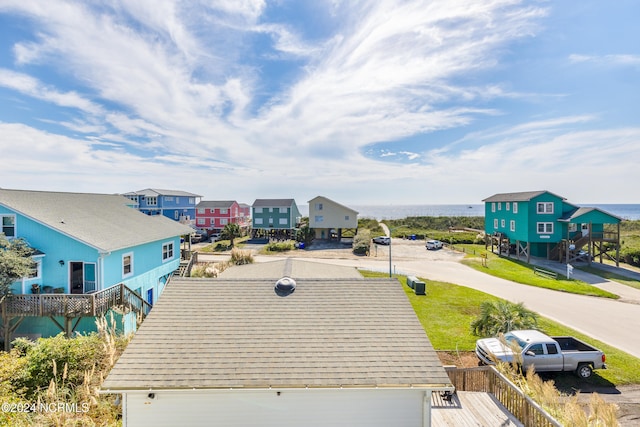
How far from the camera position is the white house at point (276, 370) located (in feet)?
24.3

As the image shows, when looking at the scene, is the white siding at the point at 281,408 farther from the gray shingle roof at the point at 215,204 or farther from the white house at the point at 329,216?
the gray shingle roof at the point at 215,204

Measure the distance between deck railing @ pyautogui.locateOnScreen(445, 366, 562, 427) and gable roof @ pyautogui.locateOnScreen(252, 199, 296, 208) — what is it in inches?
1892

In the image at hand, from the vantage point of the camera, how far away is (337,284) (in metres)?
11.0

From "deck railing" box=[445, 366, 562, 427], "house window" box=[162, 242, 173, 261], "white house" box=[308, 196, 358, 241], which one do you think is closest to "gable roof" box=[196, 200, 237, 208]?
"white house" box=[308, 196, 358, 241]

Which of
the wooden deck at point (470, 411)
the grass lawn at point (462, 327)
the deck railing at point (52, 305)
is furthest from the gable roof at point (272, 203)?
the wooden deck at point (470, 411)

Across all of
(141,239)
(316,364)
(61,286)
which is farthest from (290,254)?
(316,364)

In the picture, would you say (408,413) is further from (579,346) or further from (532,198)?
(532,198)

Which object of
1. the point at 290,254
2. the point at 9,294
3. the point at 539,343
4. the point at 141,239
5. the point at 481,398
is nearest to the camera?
the point at 481,398

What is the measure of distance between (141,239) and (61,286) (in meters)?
4.66

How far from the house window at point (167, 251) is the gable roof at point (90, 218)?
→ 1071 mm

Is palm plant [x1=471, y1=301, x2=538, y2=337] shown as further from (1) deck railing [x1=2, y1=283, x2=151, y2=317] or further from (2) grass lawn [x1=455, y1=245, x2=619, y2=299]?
Answer: (1) deck railing [x1=2, y1=283, x2=151, y2=317]

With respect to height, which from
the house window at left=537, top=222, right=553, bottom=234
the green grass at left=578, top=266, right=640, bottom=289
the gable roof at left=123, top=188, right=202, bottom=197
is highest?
the gable roof at left=123, top=188, right=202, bottom=197

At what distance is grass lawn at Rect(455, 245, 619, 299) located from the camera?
24.2 meters

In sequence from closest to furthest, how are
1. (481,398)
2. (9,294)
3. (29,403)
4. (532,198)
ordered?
(29,403)
(481,398)
(9,294)
(532,198)
